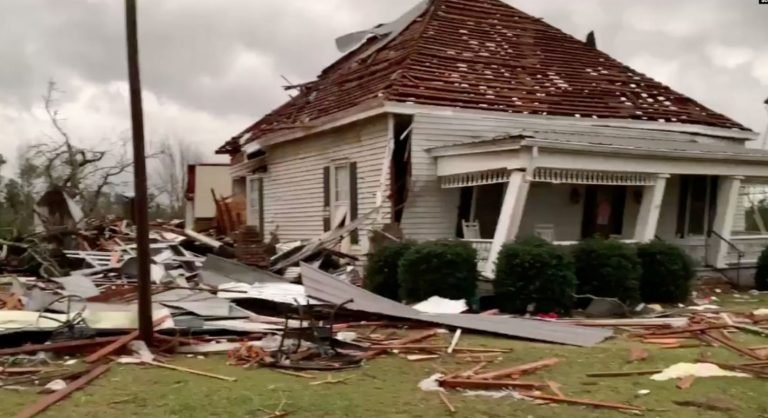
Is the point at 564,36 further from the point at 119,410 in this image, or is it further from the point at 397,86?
the point at 119,410

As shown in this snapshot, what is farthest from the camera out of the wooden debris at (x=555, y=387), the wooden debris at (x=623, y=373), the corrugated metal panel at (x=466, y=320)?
the corrugated metal panel at (x=466, y=320)

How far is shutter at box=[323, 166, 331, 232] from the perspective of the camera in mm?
18578

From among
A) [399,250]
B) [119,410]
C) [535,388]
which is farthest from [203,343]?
[399,250]

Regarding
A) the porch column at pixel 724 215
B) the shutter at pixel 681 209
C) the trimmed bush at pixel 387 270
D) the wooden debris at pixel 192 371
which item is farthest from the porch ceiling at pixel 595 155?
the wooden debris at pixel 192 371

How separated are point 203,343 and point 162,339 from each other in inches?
19.7

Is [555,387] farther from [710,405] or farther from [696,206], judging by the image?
[696,206]

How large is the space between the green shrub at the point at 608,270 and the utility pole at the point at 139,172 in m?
7.40

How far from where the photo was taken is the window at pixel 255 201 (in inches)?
901

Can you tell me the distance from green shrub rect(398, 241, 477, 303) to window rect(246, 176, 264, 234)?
36.1ft

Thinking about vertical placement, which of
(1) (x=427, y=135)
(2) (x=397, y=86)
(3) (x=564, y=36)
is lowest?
(1) (x=427, y=135)

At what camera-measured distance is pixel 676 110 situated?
63.4 ft

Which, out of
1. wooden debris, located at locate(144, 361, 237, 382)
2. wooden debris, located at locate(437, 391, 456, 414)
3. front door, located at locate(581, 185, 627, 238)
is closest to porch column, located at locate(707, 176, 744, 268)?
front door, located at locate(581, 185, 627, 238)

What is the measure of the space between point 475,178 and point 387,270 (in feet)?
8.97

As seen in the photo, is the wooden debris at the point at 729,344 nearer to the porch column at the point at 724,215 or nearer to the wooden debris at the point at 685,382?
the wooden debris at the point at 685,382
